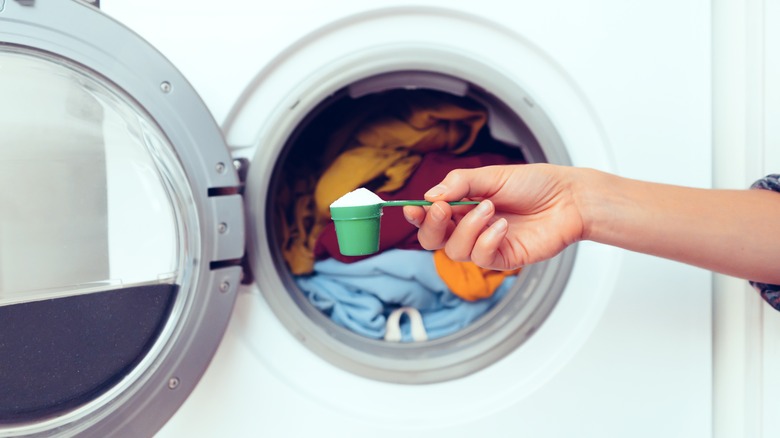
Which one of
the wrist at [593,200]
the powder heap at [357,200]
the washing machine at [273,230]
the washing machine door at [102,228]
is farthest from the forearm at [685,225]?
the washing machine door at [102,228]

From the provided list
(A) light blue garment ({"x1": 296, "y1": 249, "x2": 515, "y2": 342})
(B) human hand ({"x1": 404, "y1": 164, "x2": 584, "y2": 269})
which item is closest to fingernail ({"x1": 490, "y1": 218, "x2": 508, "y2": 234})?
(B) human hand ({"x1": 404, "y1": 164, "x2": 584, "y2": 269})

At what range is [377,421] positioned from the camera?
0.71m

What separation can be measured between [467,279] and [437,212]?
323 mm

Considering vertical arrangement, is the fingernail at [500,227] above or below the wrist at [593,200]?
below

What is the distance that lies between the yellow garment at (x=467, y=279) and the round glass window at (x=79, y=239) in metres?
0.37

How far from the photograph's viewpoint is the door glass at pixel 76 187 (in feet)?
1.89

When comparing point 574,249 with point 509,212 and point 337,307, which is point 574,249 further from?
point 337,307

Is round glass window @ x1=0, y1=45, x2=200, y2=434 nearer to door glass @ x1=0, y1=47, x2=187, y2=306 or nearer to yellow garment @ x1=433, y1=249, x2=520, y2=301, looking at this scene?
door glass @ x1=0, y1=47, x2=187, y2=306

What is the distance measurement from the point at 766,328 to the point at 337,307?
571 millimetres

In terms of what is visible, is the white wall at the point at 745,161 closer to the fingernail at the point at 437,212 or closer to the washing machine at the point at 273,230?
the washing machine at the point at 273,230

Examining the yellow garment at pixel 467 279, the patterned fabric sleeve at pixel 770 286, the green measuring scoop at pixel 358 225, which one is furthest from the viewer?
the yellow garment at pixel 467 279

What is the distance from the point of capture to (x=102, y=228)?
62cm

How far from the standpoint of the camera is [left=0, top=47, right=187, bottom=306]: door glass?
58 centimetres

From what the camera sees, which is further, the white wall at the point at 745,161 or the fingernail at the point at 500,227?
the white wall at the point at 745,161
